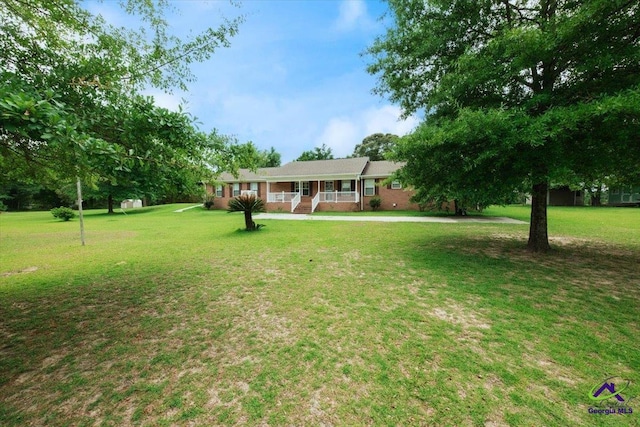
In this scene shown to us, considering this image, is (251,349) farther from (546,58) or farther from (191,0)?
(546,58)

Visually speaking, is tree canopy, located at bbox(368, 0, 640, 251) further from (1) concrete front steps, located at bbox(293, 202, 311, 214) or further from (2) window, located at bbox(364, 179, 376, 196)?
(1) concrete front steps, located at bbox(293, 202, 311, 214)

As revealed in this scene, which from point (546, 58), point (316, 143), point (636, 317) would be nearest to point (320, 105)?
point (316, 143)

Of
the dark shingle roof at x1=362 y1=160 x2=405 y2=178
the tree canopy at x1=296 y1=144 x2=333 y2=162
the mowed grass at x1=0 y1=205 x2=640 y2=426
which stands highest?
the tree canopy at x1=296 y1=144 x2=333 y2=162

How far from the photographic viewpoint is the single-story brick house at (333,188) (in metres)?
22.1

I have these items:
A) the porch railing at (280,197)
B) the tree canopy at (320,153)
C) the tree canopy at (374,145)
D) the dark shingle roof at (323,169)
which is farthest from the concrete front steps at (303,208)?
the tree canopy at (320,153)

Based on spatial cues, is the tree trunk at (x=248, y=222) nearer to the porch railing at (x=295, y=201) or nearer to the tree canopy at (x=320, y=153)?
the porch railing at (x=295, y=201)

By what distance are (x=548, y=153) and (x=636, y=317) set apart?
3010mm

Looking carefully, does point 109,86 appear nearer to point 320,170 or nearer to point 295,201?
point 295,201

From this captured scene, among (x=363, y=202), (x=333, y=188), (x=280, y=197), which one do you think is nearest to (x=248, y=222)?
(x=280, y=197)

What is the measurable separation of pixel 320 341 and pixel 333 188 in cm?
2121

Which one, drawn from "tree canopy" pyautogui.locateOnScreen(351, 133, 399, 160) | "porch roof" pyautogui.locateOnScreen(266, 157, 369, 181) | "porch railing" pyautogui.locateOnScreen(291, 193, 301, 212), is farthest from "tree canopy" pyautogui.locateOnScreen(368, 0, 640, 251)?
"tree canopy" pyautogui.locateOnScreen(351, 133, 399, 160)

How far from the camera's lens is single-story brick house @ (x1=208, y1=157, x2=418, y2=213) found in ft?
72.4

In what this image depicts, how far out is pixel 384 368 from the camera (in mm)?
2586

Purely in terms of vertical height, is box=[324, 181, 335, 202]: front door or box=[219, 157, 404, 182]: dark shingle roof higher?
box=[219, 157, 404, 182]: dark shingle roof
